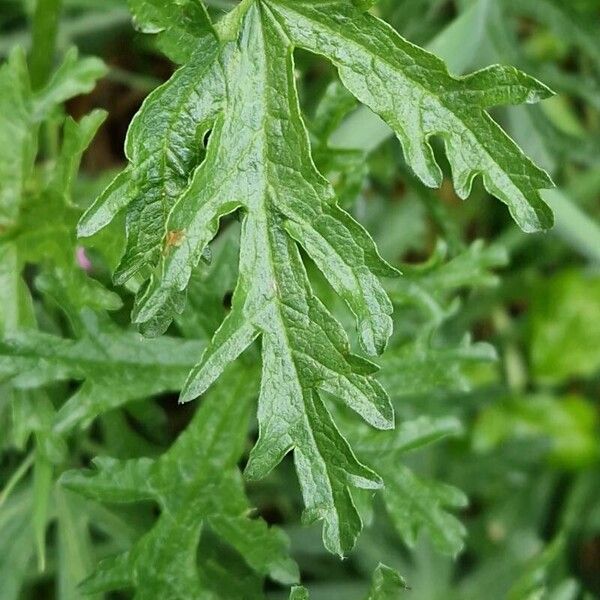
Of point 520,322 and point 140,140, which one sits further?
point 520,322

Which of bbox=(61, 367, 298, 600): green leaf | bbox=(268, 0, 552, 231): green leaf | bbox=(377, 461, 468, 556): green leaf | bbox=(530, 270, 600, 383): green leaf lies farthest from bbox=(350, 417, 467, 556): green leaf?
bbox=(530, 270, 600, 383): green leaf

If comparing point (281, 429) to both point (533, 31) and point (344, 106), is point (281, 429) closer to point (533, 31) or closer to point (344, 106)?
point (344, 106)

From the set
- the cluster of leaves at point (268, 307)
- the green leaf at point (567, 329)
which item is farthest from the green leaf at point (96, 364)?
the green leaf at point (567, 329)

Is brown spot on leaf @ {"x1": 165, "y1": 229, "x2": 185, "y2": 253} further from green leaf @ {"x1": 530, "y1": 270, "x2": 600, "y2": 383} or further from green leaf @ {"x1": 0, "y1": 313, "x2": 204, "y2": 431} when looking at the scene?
green leaf @ {"x1": 530, "y1": 270, "x2": 600, "y2": 383}

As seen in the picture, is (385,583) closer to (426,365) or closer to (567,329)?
(426,365)

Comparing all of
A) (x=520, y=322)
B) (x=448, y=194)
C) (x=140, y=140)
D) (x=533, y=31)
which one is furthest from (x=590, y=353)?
(x=140, y=140)

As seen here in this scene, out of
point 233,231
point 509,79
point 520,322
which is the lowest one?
point 520,322
